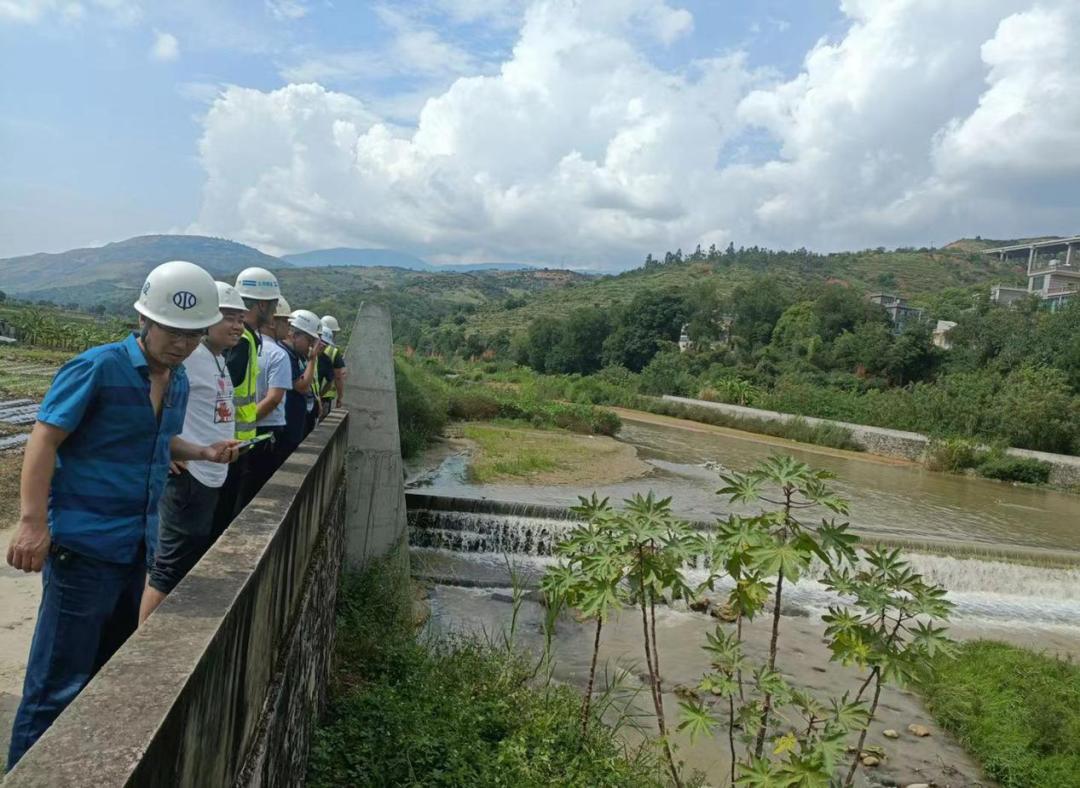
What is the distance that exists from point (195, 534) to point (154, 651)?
182cm

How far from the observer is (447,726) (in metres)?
4.93

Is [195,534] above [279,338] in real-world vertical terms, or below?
below

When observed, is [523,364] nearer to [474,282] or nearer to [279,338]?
[279,338]

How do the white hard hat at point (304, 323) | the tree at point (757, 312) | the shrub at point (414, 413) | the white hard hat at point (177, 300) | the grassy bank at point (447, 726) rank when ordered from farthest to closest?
the tree at point (757, 312), the shrub at point (414, 413), the white hard hat at point (304, 323), the grassy bank at point (447, 726), the white hard hat at point (177, 300)

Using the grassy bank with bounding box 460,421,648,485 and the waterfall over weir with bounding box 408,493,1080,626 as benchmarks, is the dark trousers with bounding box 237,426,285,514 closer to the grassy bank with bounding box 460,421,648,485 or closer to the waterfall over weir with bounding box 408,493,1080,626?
the waterfall over weir with bounding box 408,493,1080,626

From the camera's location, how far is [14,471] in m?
9.58

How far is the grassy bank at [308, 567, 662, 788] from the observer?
14.4 ft

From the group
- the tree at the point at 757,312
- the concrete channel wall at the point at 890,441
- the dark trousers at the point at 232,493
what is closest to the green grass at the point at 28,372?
the dark trousers at the point at 232,493

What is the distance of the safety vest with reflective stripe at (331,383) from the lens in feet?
28.4

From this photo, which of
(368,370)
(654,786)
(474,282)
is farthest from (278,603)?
(474,282)

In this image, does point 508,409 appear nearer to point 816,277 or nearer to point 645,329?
point 645,329

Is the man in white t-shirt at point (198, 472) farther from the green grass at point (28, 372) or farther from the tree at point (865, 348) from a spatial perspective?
the tree at point (865, 348)

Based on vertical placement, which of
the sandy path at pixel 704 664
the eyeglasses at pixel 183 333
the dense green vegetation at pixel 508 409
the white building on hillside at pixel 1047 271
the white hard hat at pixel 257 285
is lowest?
the sandy path at pixel 704 664

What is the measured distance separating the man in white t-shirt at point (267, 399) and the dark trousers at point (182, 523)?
1458mm
